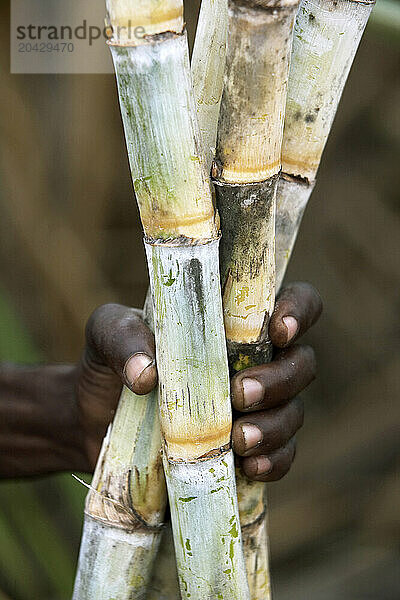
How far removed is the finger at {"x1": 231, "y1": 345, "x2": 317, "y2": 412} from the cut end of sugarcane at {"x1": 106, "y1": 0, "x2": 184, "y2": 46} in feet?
0.87

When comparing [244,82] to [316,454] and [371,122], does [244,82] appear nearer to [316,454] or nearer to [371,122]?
[371,122]

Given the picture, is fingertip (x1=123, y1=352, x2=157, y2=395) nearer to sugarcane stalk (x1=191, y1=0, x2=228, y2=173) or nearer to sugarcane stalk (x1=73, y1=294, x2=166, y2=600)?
sugarcane stalk (x1=73, y1=294, x2=166, y2=600)

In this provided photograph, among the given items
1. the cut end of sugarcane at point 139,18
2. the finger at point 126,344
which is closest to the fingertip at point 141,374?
the finger at point 126,344

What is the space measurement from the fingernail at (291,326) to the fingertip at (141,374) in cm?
11

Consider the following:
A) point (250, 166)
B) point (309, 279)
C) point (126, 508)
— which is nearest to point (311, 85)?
point (250, 166)

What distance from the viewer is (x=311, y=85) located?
58 centimetres

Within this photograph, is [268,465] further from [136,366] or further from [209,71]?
[209,71]

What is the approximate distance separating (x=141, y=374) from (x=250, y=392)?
9cm

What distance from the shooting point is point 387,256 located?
161 centimetres

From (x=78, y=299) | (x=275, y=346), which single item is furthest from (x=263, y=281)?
(x=78, y=299)

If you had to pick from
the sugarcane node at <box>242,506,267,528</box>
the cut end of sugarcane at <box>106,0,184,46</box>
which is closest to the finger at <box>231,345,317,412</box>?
the sugarcane node at <box>242,506,267,528</box>

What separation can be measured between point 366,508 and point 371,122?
84 centimetres

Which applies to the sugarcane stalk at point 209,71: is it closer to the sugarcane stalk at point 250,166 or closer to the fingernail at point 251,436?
the sugarcane stalk at point 250,166

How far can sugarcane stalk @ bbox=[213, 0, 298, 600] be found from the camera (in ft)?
1.50
